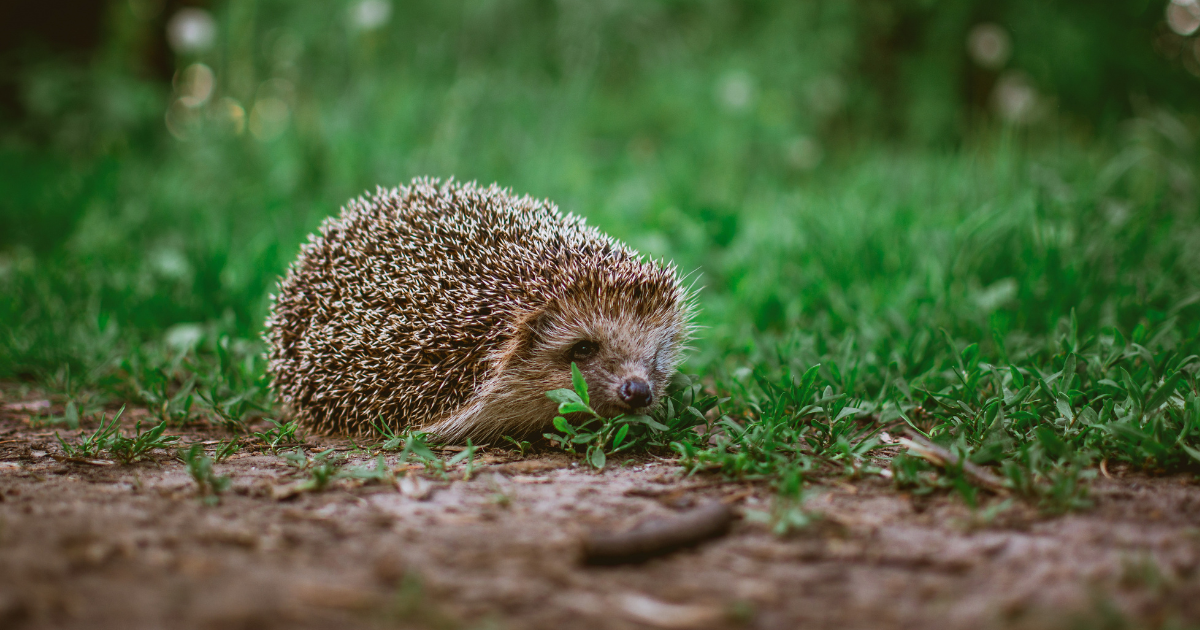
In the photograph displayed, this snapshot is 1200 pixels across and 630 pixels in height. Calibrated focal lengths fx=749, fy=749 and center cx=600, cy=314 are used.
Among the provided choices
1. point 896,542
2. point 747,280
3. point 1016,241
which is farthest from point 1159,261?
point 896,542

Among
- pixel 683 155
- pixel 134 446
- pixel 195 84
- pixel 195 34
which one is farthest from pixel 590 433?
pixel 195 84

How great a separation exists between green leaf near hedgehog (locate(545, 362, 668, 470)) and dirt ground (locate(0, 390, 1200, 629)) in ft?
0.87

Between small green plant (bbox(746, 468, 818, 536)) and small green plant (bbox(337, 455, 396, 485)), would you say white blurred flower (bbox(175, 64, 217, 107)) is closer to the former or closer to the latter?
small green plant (bbox(337, 455, 396, 485))

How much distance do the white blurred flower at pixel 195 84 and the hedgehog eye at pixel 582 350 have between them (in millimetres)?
6439

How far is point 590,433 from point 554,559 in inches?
43.1

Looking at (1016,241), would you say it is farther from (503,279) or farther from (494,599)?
(494,599)

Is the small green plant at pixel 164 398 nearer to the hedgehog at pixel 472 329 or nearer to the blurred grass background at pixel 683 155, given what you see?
the blurred grass background at pixel 683 155

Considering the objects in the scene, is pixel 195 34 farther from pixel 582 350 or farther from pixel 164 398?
pixel 582 350

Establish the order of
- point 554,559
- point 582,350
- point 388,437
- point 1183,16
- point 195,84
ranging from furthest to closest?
point 195,84
point 1183,16
point 582,350
point 388,437
point 554,559

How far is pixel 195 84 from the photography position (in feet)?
30.3

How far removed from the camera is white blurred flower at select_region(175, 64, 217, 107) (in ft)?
26.7

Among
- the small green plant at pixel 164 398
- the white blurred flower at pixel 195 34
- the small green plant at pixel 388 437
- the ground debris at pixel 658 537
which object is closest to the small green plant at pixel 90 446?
the small green plant at pixel 164 398

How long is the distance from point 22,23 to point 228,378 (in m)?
9.70

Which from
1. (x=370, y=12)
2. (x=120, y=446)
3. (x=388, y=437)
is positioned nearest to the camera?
(x=120, y=446)
